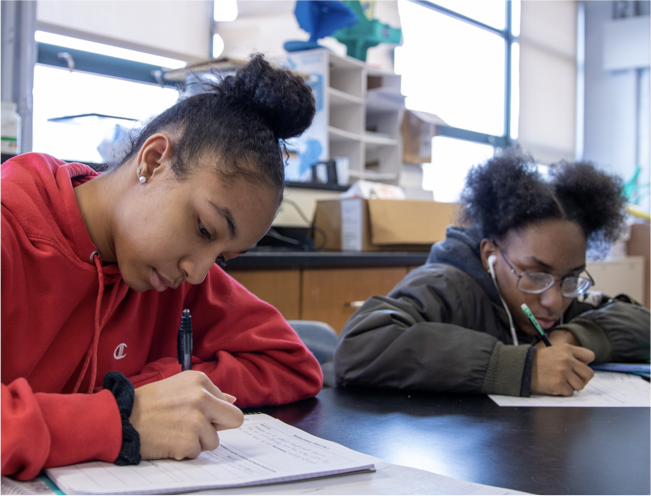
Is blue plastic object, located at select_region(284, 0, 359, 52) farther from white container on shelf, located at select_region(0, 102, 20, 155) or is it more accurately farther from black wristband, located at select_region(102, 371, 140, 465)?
black wristband, located at select_region(102, 371, 140, 465)

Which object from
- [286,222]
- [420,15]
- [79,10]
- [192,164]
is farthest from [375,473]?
[420,15]

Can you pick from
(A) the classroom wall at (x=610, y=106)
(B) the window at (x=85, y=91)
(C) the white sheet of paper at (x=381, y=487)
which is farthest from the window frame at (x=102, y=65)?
(A) the classroom wall at (x=610, y=106)

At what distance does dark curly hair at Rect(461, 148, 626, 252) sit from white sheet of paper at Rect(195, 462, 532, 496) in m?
0.83

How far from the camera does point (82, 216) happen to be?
800 millimetres

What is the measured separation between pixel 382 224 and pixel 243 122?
1680 millimetres

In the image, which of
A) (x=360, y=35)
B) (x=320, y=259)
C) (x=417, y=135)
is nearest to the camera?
(x=320, y=259)

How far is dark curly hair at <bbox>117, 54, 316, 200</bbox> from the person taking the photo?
765 mm

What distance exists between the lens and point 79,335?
2.62 ft

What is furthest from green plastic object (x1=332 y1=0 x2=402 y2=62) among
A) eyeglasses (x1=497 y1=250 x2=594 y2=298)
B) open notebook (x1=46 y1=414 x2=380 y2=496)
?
open notebook (x1=46 y1=414 x2=380 y2=496)

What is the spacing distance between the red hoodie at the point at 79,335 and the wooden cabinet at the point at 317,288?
812mm

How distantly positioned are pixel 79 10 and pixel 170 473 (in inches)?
90.3

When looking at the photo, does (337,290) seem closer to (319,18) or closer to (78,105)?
(78,105)

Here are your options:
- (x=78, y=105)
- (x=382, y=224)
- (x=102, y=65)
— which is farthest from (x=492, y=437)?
(x=102, y=65)

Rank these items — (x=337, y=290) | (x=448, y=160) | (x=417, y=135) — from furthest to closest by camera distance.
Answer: (x=448, y=160)
(x=417, y=135)
(x=337, y=290)
